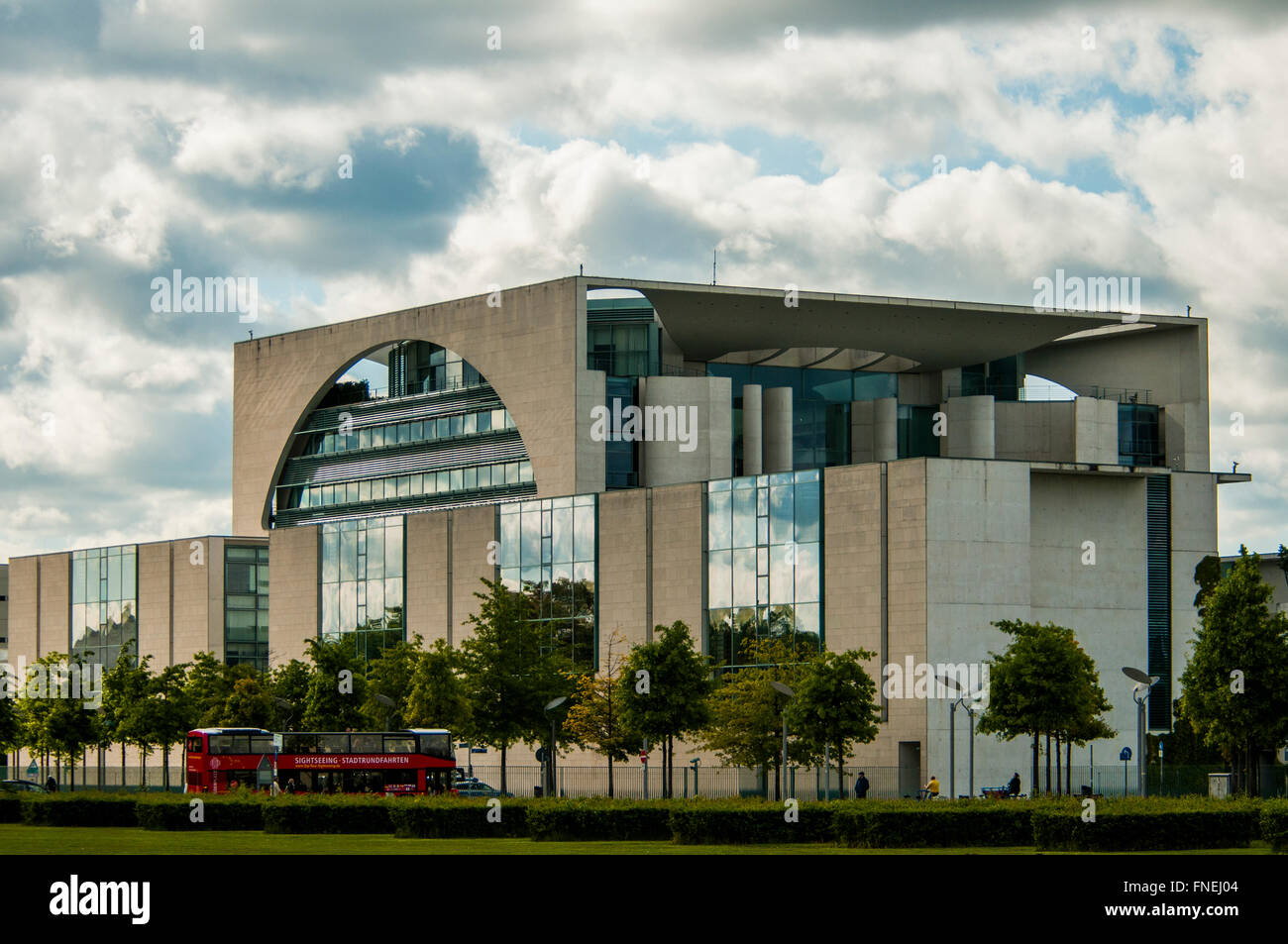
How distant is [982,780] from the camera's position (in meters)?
67.8

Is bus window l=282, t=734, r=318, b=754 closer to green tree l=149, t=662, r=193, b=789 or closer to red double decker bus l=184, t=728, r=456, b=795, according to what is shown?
red double decker bus l=184, t=728, r=456, b=795

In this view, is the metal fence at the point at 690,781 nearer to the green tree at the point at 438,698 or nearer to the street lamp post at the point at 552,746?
the street lamp post at the point at 552,746

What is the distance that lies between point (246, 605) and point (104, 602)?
11405 millimetres

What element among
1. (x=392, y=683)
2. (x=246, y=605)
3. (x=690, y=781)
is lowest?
(x=690, y=781)

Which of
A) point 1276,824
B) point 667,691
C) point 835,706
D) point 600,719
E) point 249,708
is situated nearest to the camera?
point 1276,824

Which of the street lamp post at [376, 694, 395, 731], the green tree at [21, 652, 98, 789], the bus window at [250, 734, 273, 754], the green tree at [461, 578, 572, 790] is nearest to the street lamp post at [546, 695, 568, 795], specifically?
the green tree at [461, 578, 572, 790]

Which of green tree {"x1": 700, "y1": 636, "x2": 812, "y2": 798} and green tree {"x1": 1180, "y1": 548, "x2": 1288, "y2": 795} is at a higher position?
green tree {"x1": 1180, "y1": 548, "x2": 1288, "y2": 795}

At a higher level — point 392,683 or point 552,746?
point 392,683

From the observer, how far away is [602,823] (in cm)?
4128

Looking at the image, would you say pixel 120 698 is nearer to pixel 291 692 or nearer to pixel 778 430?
pixel 291 692

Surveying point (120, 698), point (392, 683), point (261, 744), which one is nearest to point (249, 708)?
point (120, 698)

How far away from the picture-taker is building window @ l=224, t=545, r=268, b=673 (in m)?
102

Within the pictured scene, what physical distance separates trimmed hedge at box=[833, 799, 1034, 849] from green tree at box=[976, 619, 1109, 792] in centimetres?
2158
